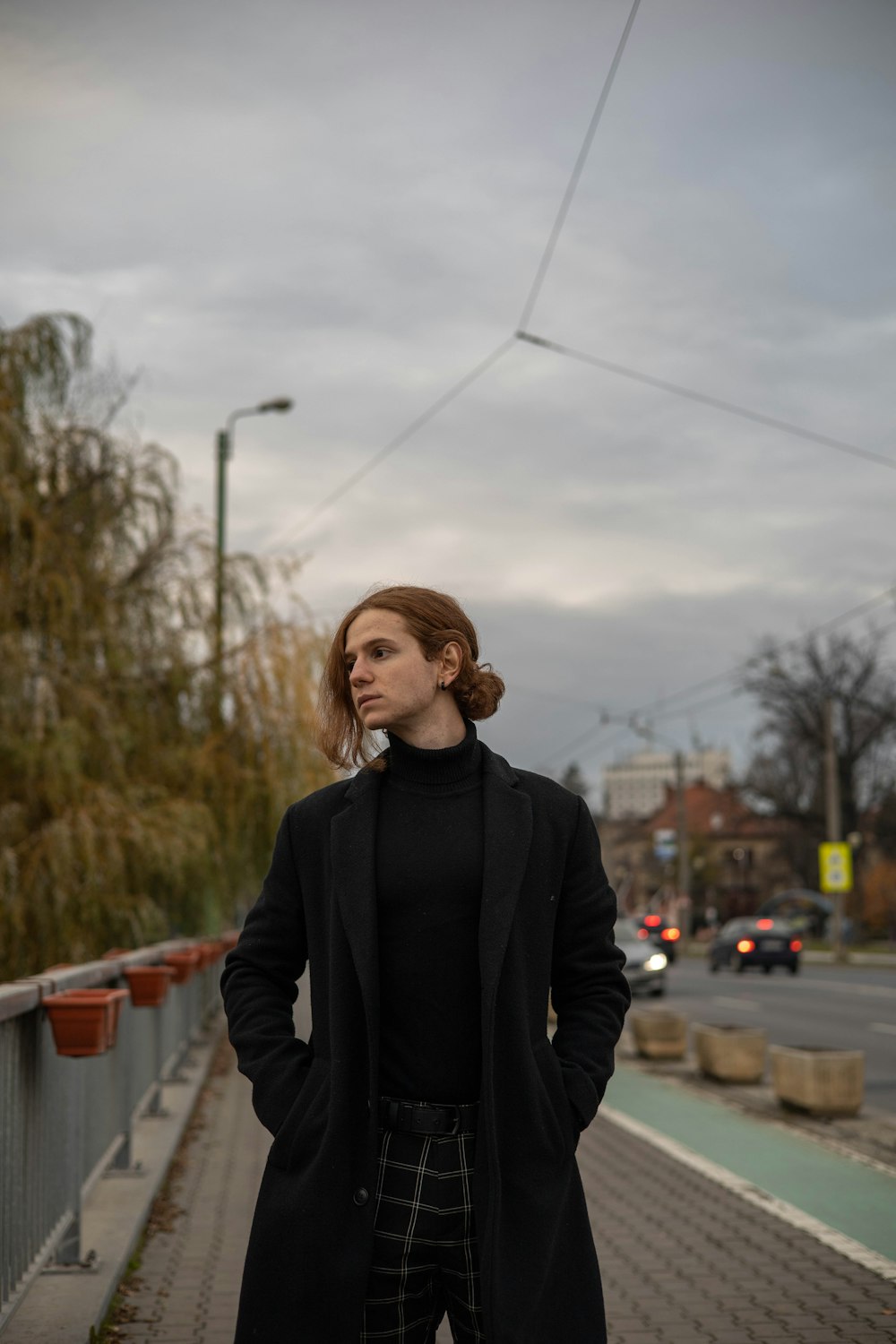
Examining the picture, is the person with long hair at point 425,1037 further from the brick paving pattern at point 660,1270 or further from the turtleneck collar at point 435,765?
the brick paving pattern at point 660,1270

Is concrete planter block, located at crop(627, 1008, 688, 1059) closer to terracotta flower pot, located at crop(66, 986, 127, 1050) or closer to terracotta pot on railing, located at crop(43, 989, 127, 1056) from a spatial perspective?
terracotta flower pot, located at crop(66, 986, 127, 1050)

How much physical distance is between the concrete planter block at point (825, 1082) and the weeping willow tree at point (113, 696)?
15.4 feet

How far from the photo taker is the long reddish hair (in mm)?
3023

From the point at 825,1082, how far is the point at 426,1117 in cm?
937

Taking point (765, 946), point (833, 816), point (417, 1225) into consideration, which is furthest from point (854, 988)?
point (417, 1225)

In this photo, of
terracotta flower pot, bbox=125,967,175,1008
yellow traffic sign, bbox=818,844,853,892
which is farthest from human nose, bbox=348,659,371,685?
yellow traffic sign, bbox=818,844,853,892

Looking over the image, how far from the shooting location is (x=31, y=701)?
12.4 metres

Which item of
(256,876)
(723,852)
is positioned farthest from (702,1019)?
(723,852)

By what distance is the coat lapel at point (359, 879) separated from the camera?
2764 mm

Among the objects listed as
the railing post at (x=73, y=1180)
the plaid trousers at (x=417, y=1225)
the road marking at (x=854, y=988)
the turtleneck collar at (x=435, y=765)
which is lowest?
the road marking at (x=854, y=988)

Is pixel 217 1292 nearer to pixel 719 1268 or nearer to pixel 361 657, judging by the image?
pixel 719 1268

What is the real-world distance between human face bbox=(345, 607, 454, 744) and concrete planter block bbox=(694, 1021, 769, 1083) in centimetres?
1168

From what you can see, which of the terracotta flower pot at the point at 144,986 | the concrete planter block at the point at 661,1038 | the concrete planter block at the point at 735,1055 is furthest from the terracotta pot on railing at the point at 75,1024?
the concrete planter block at the point at 661,1038

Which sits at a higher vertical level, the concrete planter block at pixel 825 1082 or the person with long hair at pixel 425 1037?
the person with long hair at pixel 425 1037
